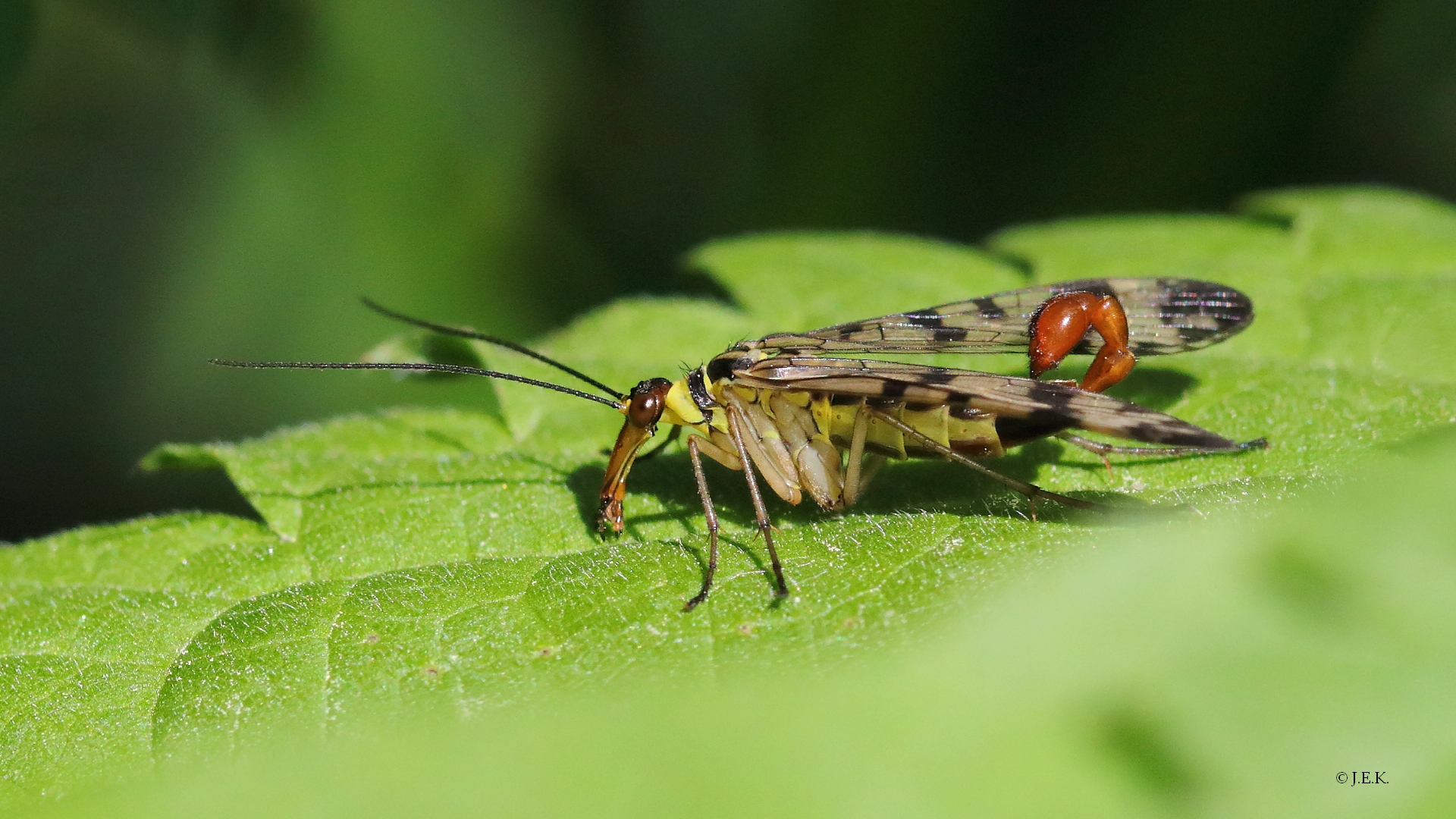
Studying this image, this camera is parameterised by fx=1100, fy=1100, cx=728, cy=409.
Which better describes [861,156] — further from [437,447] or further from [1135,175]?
[437,447]

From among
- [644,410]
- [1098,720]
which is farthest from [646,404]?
[1098,720]

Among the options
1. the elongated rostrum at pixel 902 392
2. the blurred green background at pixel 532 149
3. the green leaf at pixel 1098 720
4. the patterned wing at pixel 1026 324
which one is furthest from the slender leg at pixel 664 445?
the green leaf at pixel 1098 720

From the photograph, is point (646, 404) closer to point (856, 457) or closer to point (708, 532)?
point (708, 532)

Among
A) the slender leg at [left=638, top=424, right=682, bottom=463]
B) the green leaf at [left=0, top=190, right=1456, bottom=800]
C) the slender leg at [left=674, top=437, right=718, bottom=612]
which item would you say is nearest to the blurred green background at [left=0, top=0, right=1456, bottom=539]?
the green leaf at [left=0, top=190, right=1456, bottom=800]

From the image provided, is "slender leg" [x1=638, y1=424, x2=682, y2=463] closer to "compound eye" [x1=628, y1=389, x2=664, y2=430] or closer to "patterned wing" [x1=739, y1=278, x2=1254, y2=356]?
"compound eye" [x1=628, y1=389, x2=664, y2=430]

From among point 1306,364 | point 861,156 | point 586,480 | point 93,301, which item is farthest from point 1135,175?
point 93,301
